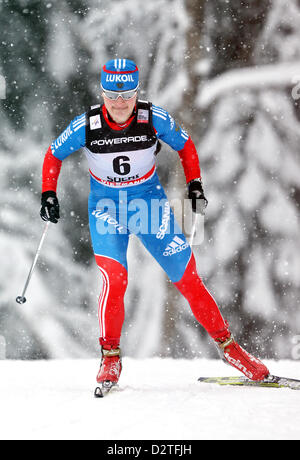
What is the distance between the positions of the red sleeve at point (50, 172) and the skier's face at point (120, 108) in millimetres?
451

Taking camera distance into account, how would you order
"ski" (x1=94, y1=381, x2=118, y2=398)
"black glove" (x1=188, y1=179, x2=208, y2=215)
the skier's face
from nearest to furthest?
"ski" (x1=94, y1=381, x2=118, y2=398), the skier's face, "black glove" (x1=188, y1=179, x2=208, y2=215)

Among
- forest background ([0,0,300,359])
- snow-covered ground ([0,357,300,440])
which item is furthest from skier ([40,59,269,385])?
forest background ([0,0,300,359])

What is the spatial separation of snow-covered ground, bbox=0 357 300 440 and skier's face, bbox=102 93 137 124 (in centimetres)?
143

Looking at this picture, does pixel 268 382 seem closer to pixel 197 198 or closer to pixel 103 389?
pixel 103 389

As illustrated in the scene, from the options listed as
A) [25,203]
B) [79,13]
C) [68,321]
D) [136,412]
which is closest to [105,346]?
[136,412]

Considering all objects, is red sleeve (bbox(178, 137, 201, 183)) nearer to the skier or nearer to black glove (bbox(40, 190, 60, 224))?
the skier

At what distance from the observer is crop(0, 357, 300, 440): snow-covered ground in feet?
6.98

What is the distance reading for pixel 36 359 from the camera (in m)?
4.63

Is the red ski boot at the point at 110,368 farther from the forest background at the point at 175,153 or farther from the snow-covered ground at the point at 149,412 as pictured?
the forest background at the point at 175,153

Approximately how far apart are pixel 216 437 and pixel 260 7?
11.0ft

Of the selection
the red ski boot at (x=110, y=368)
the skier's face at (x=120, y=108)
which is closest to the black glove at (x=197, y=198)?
the skier's face at (x=120, y=108)

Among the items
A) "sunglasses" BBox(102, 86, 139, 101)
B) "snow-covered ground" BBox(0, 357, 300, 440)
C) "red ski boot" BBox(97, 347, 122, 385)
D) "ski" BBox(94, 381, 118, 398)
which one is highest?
"sunglasses" BBox(102, 86, 139, 101)

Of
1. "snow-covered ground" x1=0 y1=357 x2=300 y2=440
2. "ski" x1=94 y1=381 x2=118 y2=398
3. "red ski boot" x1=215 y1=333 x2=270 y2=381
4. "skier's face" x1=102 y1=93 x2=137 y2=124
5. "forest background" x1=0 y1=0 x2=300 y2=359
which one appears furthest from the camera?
"forest background" x1=0 y1=0 x2=300 y2=359
